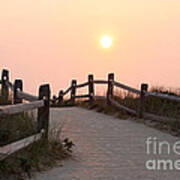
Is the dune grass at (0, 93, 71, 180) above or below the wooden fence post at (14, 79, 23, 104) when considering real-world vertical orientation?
below

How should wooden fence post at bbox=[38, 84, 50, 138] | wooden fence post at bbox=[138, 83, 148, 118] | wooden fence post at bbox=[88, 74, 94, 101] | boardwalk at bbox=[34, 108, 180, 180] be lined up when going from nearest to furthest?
boardwalk at bbox=[34, 108, 180, 180] → wooden fence post at bbox=[38, 84, 50, 138] → wooden fence post at bbox=[138, 83, 148, 118] → wooden fence post at bbox=[88, 74, 94, 101]

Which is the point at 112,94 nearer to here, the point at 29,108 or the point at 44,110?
the point at 44,110

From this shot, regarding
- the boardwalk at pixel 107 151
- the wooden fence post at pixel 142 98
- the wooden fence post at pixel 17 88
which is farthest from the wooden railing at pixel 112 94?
the wooden fence post at pixel 17 88

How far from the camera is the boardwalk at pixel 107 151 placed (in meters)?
7.39

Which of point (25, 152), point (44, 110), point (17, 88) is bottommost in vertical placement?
point (25, 152)

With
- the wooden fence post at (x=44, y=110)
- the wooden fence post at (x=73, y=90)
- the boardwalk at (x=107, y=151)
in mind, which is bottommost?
the boardwalk at (x=107, y=151)

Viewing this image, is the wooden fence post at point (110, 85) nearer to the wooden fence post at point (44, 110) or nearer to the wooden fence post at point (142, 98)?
the wooden fence post at point (142, 98)

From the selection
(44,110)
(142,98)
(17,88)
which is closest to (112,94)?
(142,98)

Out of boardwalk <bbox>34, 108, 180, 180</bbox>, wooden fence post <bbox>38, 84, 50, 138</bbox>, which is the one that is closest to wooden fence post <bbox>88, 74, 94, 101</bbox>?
boardwalk <bbox>34, 108, 180, 180</bbox>

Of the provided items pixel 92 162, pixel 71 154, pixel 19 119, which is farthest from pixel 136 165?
pixel 19 119

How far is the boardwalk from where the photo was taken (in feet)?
24.2

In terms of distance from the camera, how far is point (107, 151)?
9289 millimetres

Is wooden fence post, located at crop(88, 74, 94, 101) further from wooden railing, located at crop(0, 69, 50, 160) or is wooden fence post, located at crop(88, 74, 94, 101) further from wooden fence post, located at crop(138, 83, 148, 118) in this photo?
wooden railing, located at crop(0, 69, 50, 160)

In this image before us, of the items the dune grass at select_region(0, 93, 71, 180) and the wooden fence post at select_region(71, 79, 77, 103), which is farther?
the wooden fence post at select_region(71, 79, 77, 103)
